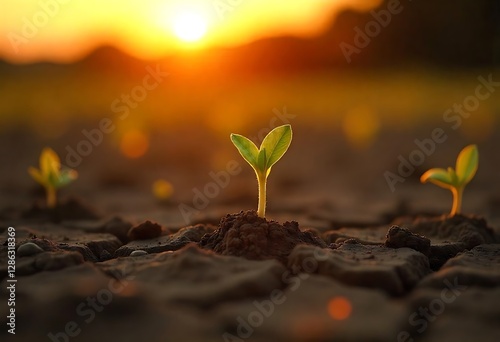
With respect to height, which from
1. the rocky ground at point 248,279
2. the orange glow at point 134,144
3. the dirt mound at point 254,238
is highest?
the orange glow at point 134,144

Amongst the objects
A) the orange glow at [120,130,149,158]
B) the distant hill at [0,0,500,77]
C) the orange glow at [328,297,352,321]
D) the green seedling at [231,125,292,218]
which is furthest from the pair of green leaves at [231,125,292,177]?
the distant hill at [0,0,500,77]

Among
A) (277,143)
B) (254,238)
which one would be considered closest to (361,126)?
(277,143)

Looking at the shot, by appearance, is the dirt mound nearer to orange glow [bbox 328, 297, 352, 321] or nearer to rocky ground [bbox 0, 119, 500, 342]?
rocky ground [bbox 0, 119, 500, 342]

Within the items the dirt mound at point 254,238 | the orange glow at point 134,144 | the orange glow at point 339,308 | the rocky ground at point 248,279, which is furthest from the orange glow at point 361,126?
the orange glow at point 339,308

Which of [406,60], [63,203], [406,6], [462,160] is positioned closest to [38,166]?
[63,203]

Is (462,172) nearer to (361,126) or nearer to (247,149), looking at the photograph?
(247,149)

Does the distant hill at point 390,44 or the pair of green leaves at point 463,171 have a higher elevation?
the distant hill at point 390,44

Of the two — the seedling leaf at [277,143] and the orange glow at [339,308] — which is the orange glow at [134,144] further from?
the orange glow at [339,308]
